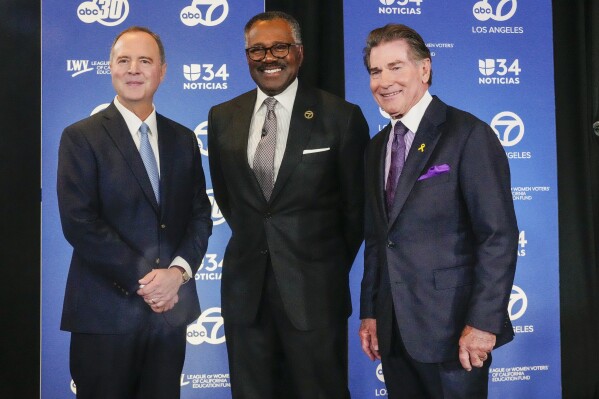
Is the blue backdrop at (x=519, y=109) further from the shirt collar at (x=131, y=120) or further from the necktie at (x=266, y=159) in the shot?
the shirt collar at (x=131, y=120)

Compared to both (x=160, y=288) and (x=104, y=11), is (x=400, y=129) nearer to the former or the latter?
(x=160, y=288)

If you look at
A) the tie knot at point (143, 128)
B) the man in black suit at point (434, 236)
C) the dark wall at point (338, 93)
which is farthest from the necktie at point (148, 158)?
the dark wall at point (338, 93)

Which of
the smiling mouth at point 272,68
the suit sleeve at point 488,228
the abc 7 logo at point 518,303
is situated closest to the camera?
the suit sleeve at point 488,228

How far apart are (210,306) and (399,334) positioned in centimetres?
184

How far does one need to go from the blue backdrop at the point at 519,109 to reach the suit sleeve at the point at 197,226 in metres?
1.80

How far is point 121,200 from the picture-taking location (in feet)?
8.82

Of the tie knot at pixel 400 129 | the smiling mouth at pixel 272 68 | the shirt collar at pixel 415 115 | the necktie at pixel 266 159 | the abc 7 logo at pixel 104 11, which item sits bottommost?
the necktie at pixel 266 159

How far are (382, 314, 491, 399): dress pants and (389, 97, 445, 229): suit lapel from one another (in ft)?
1.42

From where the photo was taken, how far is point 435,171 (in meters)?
2.36

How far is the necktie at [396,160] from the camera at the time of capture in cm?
248

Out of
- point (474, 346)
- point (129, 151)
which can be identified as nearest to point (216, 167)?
point (129, 151)

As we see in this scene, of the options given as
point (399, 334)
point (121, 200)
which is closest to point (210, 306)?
point (121, 200)

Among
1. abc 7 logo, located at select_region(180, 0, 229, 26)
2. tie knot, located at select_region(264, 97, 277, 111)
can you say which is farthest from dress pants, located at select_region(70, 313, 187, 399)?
abc 7 logo, located at select_region(180, 0, 229, 26)

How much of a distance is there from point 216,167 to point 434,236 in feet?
3.53
